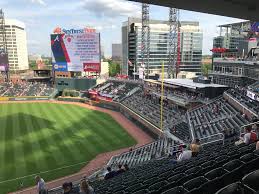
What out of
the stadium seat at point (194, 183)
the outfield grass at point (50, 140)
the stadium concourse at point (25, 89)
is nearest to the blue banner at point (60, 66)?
the stadium concourse at point (25, 89)

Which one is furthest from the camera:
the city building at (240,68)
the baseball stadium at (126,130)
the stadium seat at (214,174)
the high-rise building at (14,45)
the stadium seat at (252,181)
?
the high-rise building at (14,45)

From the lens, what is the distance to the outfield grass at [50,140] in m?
21.4

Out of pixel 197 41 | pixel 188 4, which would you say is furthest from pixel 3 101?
pixel 197 41

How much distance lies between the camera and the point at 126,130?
112ft

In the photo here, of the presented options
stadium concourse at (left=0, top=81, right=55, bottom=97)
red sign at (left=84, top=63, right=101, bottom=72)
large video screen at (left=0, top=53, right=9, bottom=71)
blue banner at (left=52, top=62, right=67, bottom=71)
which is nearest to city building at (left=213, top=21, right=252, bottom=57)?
red sign at (left=84, top=63, right=101, bottom=72)

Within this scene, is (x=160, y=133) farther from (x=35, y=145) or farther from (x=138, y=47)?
(x=138, y=47)

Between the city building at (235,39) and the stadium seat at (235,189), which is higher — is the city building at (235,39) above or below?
above

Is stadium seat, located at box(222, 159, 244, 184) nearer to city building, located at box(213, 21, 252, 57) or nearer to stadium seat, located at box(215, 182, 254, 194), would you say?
stadium seat, located at box(215, 182, 254, 194)

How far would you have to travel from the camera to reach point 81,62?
5697 centimetres

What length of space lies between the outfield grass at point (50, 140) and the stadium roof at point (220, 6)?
16199mm

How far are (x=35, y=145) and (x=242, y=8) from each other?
23.5m

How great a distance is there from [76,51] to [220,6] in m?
50.1

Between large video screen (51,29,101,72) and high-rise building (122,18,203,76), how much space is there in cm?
4625

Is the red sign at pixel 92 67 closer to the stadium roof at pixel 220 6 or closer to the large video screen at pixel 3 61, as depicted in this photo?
the large video screen at pixel 3 61
